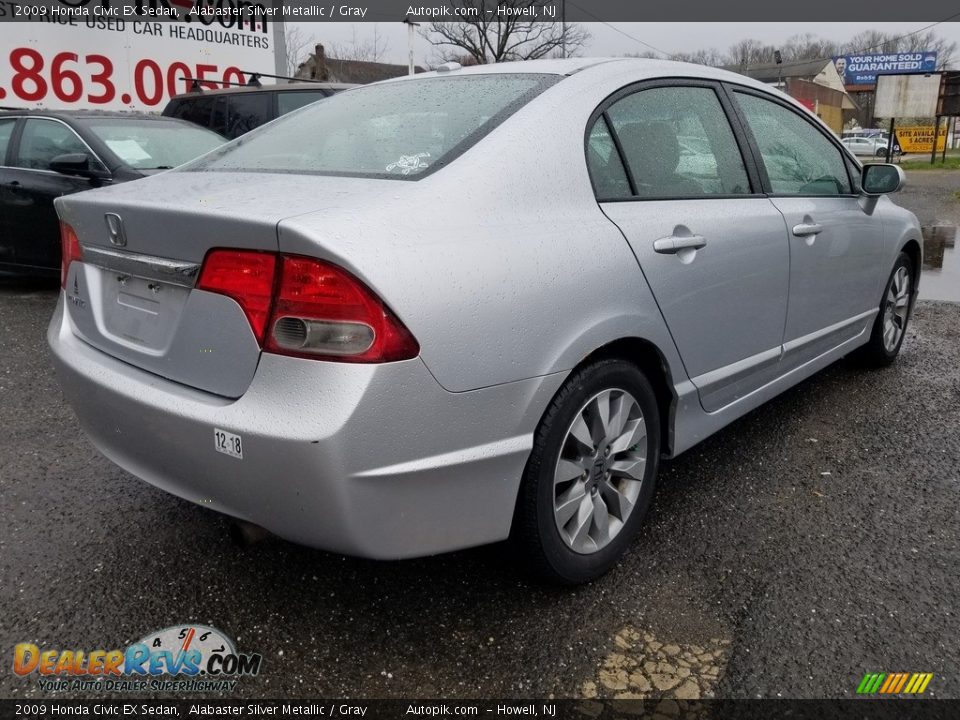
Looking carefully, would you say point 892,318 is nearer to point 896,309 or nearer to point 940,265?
point 896,309

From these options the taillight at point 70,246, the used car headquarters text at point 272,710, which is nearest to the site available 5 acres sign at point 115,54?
the taillight at point 70,246

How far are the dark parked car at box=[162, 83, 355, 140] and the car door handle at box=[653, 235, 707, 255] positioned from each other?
6232 mm

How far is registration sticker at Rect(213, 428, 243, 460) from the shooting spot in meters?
1.84

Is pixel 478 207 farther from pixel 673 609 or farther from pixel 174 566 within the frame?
pixel 174 566

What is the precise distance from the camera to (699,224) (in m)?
2.62

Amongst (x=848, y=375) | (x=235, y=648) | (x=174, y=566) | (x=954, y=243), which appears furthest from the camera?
(x=954, y=243)

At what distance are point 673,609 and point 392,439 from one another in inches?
42.6

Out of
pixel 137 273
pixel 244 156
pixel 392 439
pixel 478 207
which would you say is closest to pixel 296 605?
pixel 392 439

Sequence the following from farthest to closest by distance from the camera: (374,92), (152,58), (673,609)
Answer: (152,58) → (374,92) → (673,609)

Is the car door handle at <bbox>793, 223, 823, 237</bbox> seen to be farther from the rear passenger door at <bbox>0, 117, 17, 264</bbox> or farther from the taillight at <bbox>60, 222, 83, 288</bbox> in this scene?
the rear passenger door at <bbox>0, 117, 17, 264</bbox>

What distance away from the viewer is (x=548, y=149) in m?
2.22

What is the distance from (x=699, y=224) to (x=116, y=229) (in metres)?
1.81

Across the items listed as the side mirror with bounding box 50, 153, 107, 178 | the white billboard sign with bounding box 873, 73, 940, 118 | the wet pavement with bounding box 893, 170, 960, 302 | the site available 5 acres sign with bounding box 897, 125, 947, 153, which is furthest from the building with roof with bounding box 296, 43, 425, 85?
the side mirror with bounding box 50, 153, 107, 178

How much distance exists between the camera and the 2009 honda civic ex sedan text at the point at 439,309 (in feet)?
5.81
